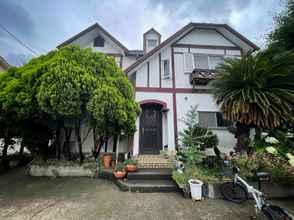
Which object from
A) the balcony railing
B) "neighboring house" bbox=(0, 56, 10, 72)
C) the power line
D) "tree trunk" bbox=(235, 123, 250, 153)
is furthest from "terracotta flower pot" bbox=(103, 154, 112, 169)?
"neighboring house" bbox=(0, 56, 10, 72)

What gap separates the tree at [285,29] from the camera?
571cm

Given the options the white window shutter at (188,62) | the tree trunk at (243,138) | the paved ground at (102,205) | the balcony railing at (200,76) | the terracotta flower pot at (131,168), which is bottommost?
the paved ground at (102,205)

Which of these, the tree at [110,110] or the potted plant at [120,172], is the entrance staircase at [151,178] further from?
the tree at [110,110]

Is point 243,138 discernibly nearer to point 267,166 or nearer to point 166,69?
point 267,166

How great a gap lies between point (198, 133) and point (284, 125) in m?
2.77

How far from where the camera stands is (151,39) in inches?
390

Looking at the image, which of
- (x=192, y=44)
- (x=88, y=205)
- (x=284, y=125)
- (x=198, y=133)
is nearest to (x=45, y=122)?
(x=88, y=205)

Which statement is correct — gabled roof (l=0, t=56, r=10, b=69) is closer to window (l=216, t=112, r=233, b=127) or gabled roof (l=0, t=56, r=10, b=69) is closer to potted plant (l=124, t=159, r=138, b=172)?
potted plant (l=124, t=159, r=138, b=172)

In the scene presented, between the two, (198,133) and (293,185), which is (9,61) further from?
(293,185)

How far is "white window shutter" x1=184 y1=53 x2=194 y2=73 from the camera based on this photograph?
7.75m

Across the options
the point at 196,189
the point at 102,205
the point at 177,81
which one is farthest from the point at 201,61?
the point at 102,205

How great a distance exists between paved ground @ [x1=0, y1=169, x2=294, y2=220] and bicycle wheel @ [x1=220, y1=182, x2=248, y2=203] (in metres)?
0.16

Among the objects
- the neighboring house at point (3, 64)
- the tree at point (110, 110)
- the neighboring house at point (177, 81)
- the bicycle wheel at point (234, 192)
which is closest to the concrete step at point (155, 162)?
the neighboring house at point (177, 81)

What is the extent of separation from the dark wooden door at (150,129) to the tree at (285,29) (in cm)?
545
